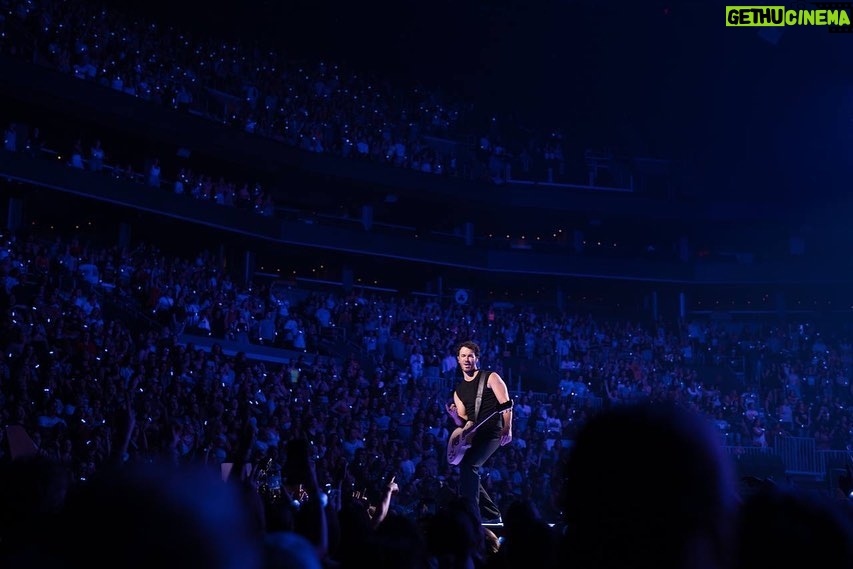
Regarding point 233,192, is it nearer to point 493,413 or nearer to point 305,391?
point 305,391

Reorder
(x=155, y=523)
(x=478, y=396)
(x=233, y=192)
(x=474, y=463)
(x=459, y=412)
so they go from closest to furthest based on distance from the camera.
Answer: (x=155, y=523) < (x=474, y=463) < (x=478, y=396) < (x=459, y=412) < (x=233, y=192)

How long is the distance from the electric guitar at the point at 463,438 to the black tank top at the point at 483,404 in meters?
0.04

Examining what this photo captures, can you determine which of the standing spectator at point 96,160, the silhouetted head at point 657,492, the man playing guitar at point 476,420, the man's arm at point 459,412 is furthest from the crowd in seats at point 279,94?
the silhouetted head at point 657,492

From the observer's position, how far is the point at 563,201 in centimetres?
3447

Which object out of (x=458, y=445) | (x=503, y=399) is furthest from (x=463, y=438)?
(x=503, y=399)

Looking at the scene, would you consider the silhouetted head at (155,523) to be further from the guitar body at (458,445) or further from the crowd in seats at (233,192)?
the crowd in seats at (233,192)

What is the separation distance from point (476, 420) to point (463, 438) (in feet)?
0.80

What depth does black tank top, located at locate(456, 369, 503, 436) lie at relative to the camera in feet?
31.4

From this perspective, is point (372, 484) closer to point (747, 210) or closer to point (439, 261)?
point (439, 261)

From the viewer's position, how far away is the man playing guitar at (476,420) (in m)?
9.46

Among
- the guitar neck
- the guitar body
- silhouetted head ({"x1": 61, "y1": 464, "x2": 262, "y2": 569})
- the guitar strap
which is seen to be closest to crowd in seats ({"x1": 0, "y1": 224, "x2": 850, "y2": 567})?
silhouetted head ({"x1": 61, "y1": 464, "x2": 262, "y2": 569})

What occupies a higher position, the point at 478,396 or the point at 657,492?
the point at 657,492

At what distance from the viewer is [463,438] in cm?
963

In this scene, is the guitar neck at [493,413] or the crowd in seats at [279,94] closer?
the guitar neck at [493,413]
